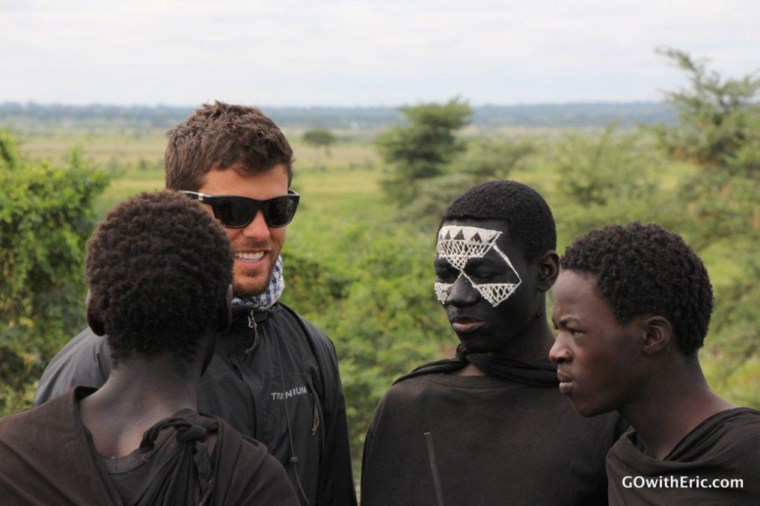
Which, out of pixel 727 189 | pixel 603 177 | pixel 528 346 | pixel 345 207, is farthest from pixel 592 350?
pixel 345 207

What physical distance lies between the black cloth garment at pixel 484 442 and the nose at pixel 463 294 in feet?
0.71

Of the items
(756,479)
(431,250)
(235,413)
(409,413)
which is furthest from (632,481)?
(431,250)

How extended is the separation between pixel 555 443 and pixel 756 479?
70 cm

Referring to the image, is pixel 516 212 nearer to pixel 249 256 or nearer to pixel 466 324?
pixel 466 324

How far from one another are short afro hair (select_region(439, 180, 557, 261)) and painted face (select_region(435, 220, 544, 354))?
0.10ft

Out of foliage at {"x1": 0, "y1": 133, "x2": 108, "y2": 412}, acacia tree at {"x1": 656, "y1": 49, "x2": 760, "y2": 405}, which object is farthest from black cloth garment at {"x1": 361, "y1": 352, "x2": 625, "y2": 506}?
acacia tree at {"x1": 656, "y1": 49, "x2": 760, "y2": 405}

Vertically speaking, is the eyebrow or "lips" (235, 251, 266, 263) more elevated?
"lips" (235, 251, 266, 263)

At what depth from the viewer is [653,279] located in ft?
8.84

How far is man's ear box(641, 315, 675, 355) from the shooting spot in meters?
2.68

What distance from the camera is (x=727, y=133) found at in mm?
21172

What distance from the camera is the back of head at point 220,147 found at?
10.2 feet

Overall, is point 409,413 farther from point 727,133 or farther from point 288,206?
point 727,133

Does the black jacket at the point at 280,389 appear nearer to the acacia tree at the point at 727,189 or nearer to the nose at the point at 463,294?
the nose at the point at 463,294

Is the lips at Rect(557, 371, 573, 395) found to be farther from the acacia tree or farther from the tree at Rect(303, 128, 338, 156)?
the tree at Rect(303, 128, 338, 156)
